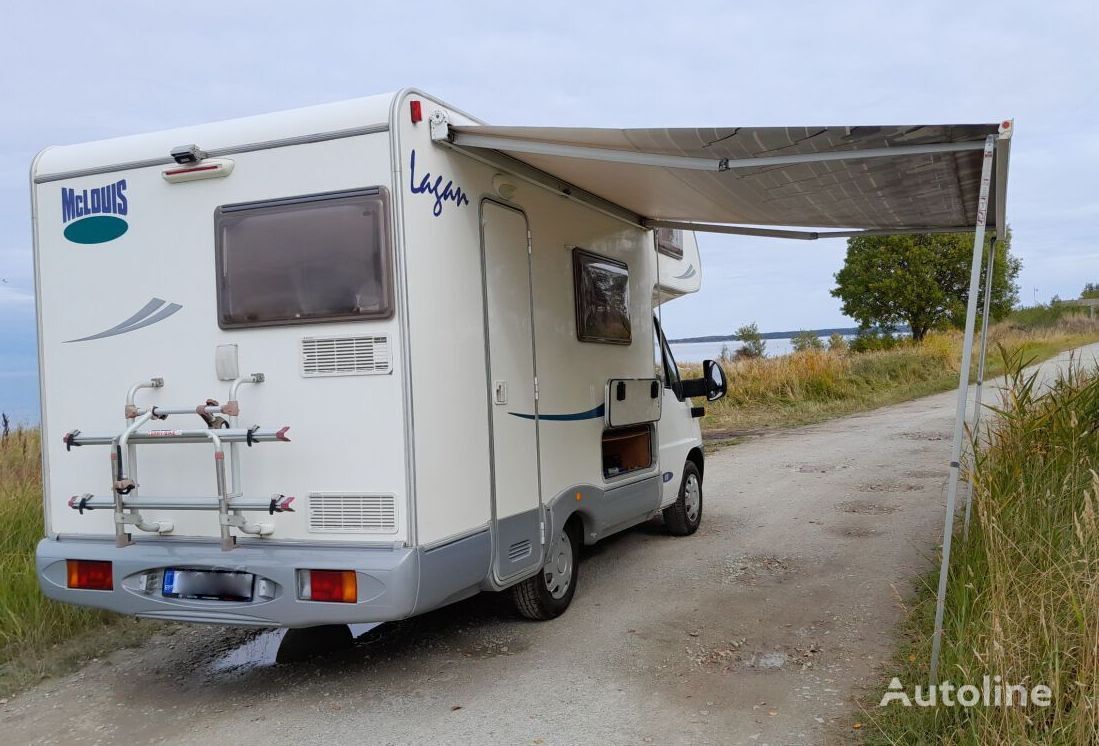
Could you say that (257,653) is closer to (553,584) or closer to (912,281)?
(553,584)

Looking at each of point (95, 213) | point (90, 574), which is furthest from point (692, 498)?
point (95, 213)

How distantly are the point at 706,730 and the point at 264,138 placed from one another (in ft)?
10.9

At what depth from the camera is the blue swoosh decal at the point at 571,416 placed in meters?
5.15

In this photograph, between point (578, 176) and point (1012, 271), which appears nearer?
point (578, 176)

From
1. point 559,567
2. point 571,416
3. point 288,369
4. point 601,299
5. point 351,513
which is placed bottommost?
point 559,567

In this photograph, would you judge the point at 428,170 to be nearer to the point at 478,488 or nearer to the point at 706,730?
the point at 478,488

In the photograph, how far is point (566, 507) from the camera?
5.50m

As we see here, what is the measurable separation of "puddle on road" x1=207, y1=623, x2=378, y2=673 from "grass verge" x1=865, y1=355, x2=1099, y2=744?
2939 mm

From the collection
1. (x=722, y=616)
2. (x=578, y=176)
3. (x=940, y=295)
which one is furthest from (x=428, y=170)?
(x=940, y=295)

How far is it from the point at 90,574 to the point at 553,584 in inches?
97.1

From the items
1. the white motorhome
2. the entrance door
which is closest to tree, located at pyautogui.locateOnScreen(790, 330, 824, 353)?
the entrance door

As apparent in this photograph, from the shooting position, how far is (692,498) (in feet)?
25.6

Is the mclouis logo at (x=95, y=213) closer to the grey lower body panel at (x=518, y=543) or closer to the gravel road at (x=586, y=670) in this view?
the gravel road at (x=586, y=670)

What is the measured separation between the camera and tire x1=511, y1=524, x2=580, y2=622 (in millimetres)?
5340
